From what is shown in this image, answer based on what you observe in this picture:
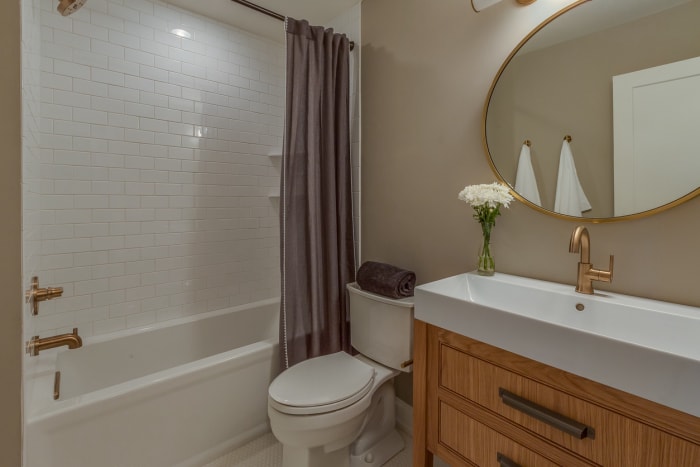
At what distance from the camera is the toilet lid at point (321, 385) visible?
4.25 feet

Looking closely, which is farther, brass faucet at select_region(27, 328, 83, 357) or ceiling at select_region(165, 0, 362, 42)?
ceiling at select_region(165, 0, 362, 42)

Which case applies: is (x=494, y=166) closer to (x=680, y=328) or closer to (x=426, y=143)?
(x=426, y=143)

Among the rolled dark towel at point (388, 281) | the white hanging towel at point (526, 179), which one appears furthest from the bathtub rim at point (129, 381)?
the white hanging towel at point (526, 179)

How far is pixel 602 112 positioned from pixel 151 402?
2.11m

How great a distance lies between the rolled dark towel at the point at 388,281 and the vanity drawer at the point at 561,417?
18.4 inches

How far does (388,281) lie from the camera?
5.13 feet

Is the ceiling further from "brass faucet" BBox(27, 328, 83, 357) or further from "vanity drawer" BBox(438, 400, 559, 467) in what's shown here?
"vanity drawer" BBox(438, 400, 559, 467)

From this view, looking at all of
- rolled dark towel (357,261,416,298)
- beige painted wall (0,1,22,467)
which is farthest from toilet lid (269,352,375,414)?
beige painted wall (0,1,22,467)

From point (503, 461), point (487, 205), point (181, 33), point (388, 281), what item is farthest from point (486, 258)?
point (181, 33)

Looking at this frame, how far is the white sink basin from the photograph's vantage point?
681mm

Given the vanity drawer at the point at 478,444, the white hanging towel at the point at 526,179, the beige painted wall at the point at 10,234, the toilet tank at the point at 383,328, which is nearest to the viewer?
the beige painted wall at the point at 10,234

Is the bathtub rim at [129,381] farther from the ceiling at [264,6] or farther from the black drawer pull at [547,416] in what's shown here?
the ceiling at [264,6]

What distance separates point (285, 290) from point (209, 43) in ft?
5.71

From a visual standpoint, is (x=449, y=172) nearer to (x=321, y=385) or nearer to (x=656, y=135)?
(x=656, y=135)
